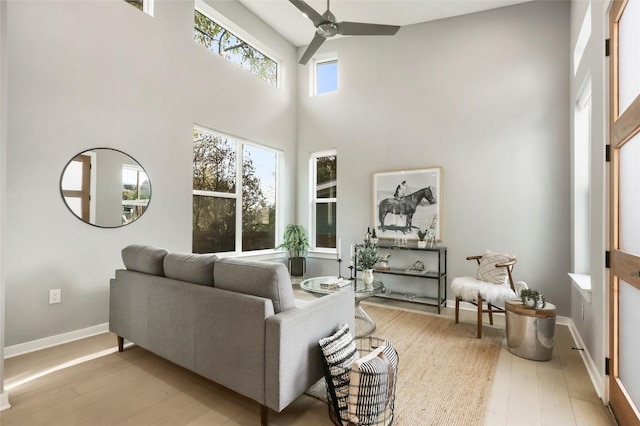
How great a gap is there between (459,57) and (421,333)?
380 centimetres

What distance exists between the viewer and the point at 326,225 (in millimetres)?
5750

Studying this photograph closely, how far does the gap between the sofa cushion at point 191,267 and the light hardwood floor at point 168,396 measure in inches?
30.4

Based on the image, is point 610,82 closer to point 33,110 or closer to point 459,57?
point 459,57

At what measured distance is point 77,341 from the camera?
3072 millimetres

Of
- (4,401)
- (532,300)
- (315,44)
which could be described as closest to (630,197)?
(532,300)

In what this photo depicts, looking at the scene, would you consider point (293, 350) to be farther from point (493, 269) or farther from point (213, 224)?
point (213, 224)

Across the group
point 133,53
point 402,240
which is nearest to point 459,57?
point 402,240

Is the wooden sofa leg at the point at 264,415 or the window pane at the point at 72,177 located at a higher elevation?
the window pane at the point at 72,177

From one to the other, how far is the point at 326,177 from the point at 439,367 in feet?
12.4

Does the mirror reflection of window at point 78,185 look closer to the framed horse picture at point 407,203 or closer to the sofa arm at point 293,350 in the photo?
the sofa arm at point 293,350

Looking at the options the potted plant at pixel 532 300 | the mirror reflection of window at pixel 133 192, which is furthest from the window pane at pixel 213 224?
the potted plant at pixel 532 300

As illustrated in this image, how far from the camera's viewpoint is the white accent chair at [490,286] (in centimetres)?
333

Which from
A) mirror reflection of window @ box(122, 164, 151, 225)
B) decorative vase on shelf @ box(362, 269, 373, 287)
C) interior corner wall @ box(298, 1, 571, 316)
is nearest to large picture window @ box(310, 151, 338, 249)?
interior corner wall @ box(298, 1, 571, 316)

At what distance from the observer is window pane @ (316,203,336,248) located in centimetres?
565
